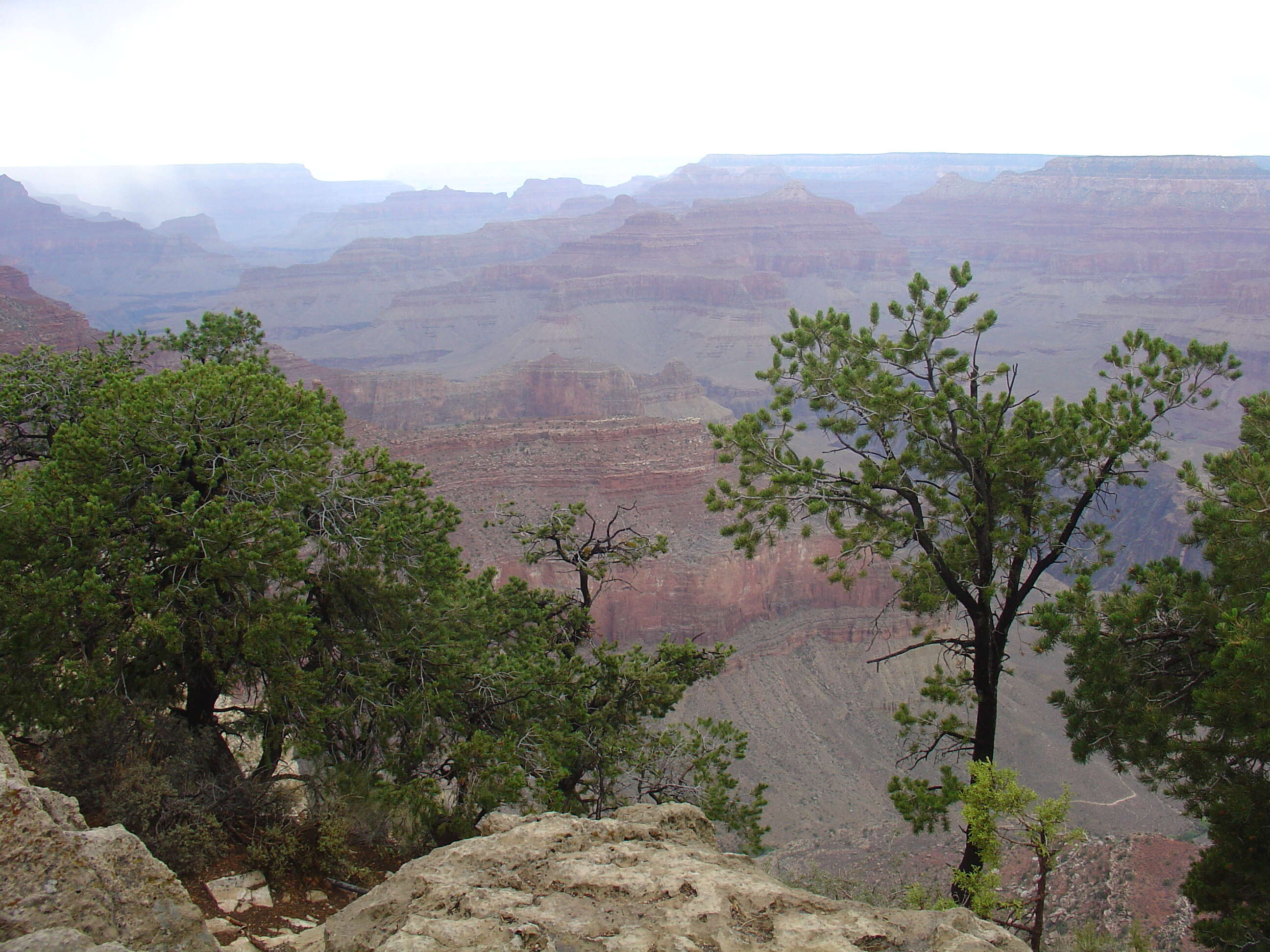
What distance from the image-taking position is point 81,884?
16.4 feet

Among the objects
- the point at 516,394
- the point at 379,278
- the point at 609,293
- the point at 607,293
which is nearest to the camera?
the point at 516,394

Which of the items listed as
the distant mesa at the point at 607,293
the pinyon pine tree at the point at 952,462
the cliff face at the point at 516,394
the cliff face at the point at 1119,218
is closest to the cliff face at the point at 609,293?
the distant mesa at the point at 607,293

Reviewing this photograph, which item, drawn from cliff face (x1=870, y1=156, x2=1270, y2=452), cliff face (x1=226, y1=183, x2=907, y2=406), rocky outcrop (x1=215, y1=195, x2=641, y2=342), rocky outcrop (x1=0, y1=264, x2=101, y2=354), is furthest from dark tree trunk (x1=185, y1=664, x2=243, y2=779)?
rocky outcrop (x1=215, y1=195, x2=641, y2=342)

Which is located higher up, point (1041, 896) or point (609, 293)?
point (609, 293)

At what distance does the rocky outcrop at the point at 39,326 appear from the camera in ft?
165

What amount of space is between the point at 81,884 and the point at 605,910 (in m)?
3.27

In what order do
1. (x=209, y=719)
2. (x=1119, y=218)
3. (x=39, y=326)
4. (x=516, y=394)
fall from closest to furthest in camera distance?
1. (x=209, y=719)
2. (x=39, y=326)
3. (x=516, y=394)
4. (x=1119, y=218)

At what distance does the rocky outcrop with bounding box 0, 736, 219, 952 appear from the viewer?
4.75 meters

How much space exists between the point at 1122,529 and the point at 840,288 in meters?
76.6

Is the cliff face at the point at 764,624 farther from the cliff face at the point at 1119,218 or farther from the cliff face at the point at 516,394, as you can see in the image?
the cliff face at the point at 1119,218

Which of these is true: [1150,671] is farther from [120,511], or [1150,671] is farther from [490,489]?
[490,489]

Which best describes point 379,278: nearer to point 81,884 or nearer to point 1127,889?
point 1127,889

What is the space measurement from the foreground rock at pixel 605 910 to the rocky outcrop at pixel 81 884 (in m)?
1.12

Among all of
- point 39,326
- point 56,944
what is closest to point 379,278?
point 39,326
